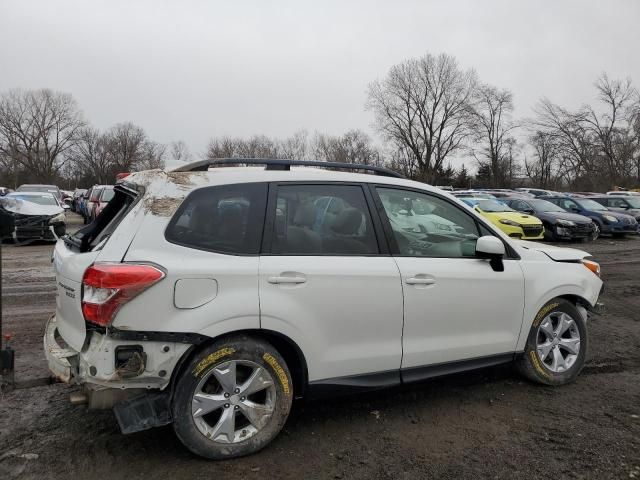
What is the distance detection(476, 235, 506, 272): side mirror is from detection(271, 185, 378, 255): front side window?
33.1 inches

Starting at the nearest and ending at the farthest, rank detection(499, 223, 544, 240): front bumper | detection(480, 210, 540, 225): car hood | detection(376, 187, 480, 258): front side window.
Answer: detection(376, 187, 480, 258): front side window → detection(499, 223, 544, 240): front bumper → detection(480, 210, 540, 225): car hood

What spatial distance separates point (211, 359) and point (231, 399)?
0.97 ft

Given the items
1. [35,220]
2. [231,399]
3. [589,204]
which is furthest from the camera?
[589,204]

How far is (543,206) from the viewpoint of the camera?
1861cm

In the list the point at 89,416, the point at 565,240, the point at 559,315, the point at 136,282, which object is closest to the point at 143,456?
the point at 89,416

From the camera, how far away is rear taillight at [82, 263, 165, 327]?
2.72m

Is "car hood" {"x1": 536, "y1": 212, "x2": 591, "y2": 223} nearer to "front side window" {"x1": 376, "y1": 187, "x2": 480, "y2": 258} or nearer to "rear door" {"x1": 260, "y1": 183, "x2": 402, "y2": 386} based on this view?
"front side window" {"x1": 376, "y1": 187, "x2": 480, "y2": 258}

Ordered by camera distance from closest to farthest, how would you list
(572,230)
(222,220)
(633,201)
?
(222,220) → (572,230) → (633,201)

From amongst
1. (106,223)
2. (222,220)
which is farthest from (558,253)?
(106,223)

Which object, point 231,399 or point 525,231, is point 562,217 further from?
point 231,399

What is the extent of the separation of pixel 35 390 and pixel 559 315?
174 inches

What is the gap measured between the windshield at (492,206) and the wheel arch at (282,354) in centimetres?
1611

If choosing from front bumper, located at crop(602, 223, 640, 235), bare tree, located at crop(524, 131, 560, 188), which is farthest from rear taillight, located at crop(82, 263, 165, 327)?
bare tree, located at crop(524, 131, 560, 188)

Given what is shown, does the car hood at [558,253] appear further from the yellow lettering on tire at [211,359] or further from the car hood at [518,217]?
the car hood at [518,217]
